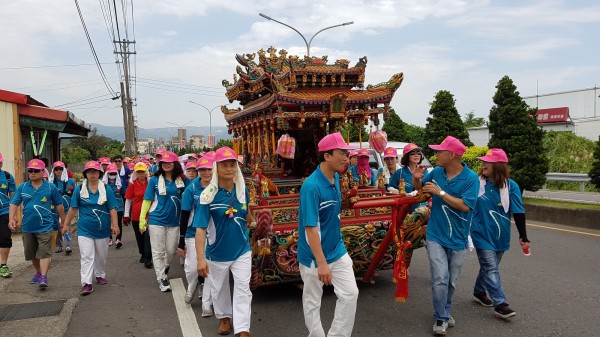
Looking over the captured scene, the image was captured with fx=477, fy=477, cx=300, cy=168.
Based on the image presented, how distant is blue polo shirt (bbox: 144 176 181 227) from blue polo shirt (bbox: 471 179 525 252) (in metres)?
3.80

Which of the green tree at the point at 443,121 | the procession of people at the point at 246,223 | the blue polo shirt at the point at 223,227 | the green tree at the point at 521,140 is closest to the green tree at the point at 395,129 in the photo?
the green tree at the point at 443,121

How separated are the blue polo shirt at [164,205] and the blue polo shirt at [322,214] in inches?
119

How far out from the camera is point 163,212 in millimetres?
6395

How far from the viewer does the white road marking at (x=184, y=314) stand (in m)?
4.94

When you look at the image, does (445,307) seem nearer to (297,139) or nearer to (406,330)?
(406,330)

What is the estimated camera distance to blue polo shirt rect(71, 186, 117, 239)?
21.1ft

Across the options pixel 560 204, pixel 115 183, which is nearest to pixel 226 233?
pixel 115 183

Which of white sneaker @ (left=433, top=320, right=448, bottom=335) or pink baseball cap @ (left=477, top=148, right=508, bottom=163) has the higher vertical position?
pink baseball cap @ (left=477, top=148, right=508, bottom=163)

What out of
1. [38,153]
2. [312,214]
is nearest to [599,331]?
[312,214]

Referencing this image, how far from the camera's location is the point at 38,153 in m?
12.7

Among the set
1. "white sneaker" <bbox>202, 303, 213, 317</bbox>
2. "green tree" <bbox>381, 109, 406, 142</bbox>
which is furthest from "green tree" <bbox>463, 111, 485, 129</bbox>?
"white sneaker" <bbox>202, 303, 213, 317</bbox>

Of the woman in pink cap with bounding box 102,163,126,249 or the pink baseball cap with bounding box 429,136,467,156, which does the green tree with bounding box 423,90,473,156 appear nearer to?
the woman in pink cap with bounding box 102,163,126,249

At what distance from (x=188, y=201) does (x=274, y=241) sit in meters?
1.09

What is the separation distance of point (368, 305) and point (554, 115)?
139 ft
